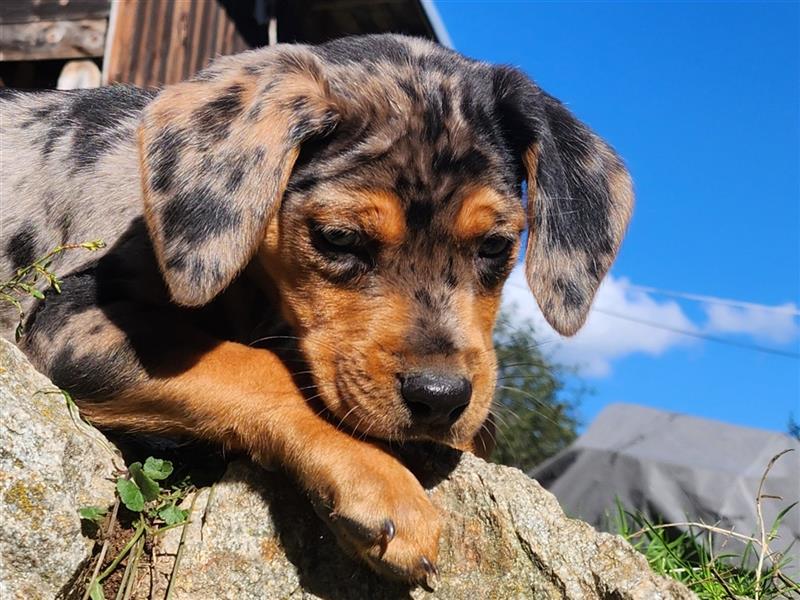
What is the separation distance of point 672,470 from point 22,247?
20.8ft

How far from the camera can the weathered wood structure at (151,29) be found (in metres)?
11.5

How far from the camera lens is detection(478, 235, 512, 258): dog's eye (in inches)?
149

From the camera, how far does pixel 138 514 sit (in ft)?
10.4

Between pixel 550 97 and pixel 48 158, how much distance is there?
2613 millimetres

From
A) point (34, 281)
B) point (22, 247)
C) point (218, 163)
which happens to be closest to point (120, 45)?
point (22, 247)

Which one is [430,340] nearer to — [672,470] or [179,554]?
[179,554]

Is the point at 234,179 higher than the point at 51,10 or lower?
higher

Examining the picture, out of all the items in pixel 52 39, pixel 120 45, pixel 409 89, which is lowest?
pixel 52 39

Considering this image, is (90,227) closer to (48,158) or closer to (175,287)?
(48,158)

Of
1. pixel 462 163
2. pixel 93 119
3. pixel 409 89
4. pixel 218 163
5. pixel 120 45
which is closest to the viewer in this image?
pixel 218 163

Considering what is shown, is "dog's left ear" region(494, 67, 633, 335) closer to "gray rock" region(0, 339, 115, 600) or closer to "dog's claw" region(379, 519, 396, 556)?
"dog's claw" region(379, 519, 396, 556)

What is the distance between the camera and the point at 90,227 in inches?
169

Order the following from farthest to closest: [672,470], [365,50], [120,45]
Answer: [120,45], [672,470], [365,50]

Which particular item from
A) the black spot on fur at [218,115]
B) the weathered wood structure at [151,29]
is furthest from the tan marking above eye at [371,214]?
the weathered wood structure at [151,29]
